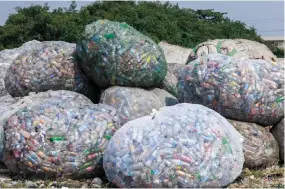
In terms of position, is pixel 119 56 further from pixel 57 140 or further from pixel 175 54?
pixel 175 54

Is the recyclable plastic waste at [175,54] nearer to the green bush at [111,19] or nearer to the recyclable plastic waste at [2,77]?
the recyclable plastic waste at [2,77]

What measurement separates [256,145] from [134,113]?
1.24 meters

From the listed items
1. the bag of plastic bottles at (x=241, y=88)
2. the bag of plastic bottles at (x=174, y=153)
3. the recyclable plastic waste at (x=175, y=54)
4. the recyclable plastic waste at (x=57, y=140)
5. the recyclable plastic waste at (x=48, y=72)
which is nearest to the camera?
the bag of plastic bottles at (x=174, y=153)

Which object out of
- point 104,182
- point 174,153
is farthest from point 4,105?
point 174,153

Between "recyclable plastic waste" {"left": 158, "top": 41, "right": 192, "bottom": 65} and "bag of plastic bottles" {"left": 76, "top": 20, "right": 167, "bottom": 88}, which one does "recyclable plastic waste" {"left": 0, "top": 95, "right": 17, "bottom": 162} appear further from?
"recyclable plastic waste" {"left": 158, "top": 41, "right": 192, "bottom": 65}

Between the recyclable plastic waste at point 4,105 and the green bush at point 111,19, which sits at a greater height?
the green bush at point 111,19

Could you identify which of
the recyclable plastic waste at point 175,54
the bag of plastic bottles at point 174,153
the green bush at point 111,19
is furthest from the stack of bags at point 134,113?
the green bush at point 111,19

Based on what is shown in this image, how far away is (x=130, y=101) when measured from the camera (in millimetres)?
5465

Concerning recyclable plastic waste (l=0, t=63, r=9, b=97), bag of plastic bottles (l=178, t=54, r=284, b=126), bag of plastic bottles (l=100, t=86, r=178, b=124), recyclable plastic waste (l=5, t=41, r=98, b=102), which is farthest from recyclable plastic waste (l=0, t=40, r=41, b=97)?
bag of plastic bottles (l=178, t=54, r=284, b=126)

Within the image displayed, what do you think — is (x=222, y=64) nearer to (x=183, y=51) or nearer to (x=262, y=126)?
(x=262, y=126)

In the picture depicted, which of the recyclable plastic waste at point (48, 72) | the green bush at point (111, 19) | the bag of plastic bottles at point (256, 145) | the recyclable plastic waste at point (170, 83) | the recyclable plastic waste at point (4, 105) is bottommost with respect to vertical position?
the bag of plastic bottles at point (256, 145)

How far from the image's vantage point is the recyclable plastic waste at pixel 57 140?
179 inches

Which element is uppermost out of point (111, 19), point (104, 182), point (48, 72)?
point (111, 19)

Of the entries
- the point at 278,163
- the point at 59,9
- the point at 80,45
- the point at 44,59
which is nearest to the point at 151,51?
the point at 80,45
